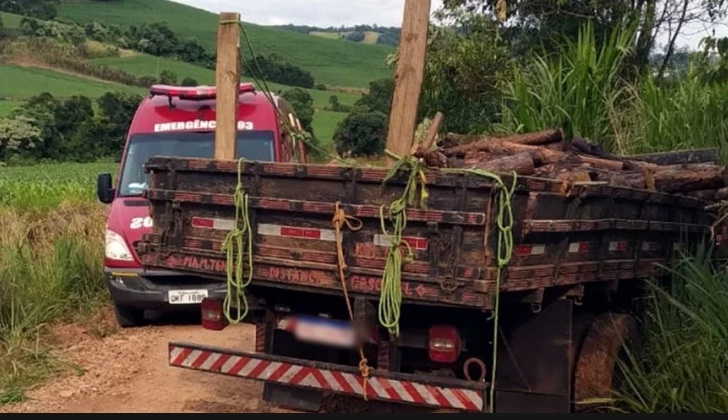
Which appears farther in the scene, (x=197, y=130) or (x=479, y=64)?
(x=479, y=64)

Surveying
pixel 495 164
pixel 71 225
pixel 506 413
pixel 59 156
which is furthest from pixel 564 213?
pixel 59 156

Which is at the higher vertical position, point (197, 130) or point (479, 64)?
point (479, 64)

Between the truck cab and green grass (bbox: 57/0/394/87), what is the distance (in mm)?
42988

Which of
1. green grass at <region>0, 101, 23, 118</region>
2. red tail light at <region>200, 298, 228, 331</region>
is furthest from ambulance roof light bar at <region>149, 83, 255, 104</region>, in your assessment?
green grass at <region>0, 101, 23, 118</region>

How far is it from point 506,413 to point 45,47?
54539mm

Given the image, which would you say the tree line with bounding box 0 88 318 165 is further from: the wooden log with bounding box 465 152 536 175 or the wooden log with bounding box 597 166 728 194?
the wooden log with bounding box 465 152 536 175

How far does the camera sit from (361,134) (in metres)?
23.0

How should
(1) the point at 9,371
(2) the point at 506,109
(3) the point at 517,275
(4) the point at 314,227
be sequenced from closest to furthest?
(3) the point at 517,275 < (4) the point at 314,227 < (1) the point at 9,371 < (2) the point at 506,109

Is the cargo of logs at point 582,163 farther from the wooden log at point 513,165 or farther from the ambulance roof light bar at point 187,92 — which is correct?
the ambulance roof light bar at point 187,92

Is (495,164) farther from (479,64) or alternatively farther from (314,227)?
(479,64)

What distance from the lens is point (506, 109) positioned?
10859mm

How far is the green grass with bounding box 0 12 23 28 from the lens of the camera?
61.9m

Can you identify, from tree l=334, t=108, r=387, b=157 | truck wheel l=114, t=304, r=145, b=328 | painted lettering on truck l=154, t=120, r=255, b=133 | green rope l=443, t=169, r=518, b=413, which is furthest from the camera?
tree l=334, t=108, r=387, b=157

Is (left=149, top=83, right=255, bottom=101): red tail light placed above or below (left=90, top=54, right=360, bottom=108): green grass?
below
